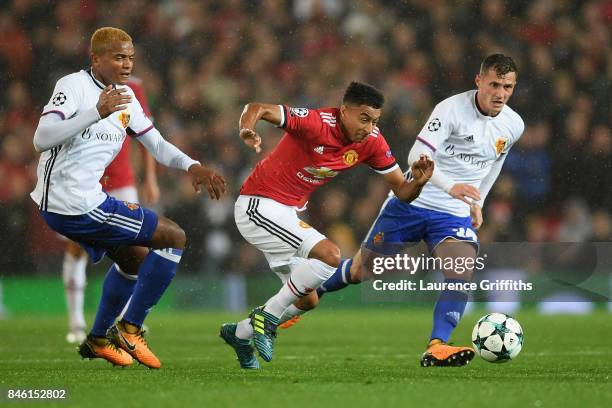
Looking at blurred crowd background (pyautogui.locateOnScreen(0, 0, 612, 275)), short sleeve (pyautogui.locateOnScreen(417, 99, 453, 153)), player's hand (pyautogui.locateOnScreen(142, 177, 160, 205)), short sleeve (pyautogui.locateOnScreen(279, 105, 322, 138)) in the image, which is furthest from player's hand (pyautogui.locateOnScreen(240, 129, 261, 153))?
blurred crowd background (pyautogui.locateOnScreen(0, 0, 612, 275))

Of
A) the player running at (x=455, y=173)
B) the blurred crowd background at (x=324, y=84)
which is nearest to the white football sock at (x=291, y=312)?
the player running at (x=455, y=173)

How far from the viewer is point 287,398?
15.8 feet

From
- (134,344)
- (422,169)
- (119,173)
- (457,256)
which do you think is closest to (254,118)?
(422,169)

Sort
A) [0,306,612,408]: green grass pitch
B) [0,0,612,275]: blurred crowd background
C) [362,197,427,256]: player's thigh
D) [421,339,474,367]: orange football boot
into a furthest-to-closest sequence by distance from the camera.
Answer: [0,0,612,275]: blurred crowd background → [362,197,427,256]: player's thigh → [421,339,474,367]: orange football boot → [0,306,612,408]: green grass pitch

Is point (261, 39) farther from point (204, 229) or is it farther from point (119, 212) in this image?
point (119, 212)

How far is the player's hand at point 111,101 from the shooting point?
5.77 metres

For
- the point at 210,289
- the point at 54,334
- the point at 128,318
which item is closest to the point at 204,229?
the point at 210,289

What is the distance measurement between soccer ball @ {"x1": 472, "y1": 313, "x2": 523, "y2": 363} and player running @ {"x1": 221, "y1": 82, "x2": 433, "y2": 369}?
0.93m

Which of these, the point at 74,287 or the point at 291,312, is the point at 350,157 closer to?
the point at 291,312

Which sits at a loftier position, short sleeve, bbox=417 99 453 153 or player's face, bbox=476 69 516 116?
player's face, bbox=476 69 516 116

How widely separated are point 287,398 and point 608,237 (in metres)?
9.79

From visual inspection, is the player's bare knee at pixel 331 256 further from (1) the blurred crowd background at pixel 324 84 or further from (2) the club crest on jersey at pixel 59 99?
(1) the blurred crowd background at pixel 324 84

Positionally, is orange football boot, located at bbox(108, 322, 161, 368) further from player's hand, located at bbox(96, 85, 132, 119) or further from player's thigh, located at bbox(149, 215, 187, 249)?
player's hand, located at bbox(96, 85, 132, 119)

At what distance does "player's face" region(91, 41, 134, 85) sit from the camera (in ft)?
20.7
